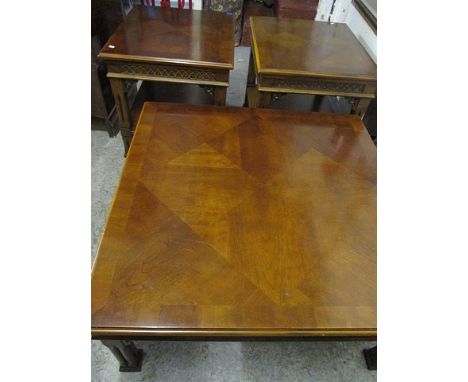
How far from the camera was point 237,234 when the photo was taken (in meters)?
0.73

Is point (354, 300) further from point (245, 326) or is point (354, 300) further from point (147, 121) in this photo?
point (147, 121)

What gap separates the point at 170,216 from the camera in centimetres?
75

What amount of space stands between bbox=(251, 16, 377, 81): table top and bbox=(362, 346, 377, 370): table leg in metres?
1.05

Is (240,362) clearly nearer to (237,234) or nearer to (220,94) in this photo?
(237,234)

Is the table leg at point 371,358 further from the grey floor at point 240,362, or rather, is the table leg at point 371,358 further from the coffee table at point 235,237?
the coffee table at point 235,237

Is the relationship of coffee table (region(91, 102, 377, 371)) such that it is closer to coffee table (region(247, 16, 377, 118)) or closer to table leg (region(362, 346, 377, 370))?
coffee table (region(247, 16, 377, 118))

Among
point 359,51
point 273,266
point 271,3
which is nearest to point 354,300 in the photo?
point 273,266

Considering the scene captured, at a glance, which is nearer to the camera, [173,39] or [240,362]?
[240,362]

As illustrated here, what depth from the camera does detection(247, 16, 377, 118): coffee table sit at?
4.06 feet

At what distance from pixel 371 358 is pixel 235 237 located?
68 cm

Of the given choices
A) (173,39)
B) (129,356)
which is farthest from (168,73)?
(129,356)

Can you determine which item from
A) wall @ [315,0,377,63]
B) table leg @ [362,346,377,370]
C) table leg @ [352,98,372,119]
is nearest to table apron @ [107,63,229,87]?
table leg @ [352,98,372,119]

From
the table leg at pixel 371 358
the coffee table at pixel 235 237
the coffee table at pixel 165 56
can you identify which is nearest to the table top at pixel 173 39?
the coffee table at pixel 165 56

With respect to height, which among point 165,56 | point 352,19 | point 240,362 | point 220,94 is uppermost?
point 352,19
